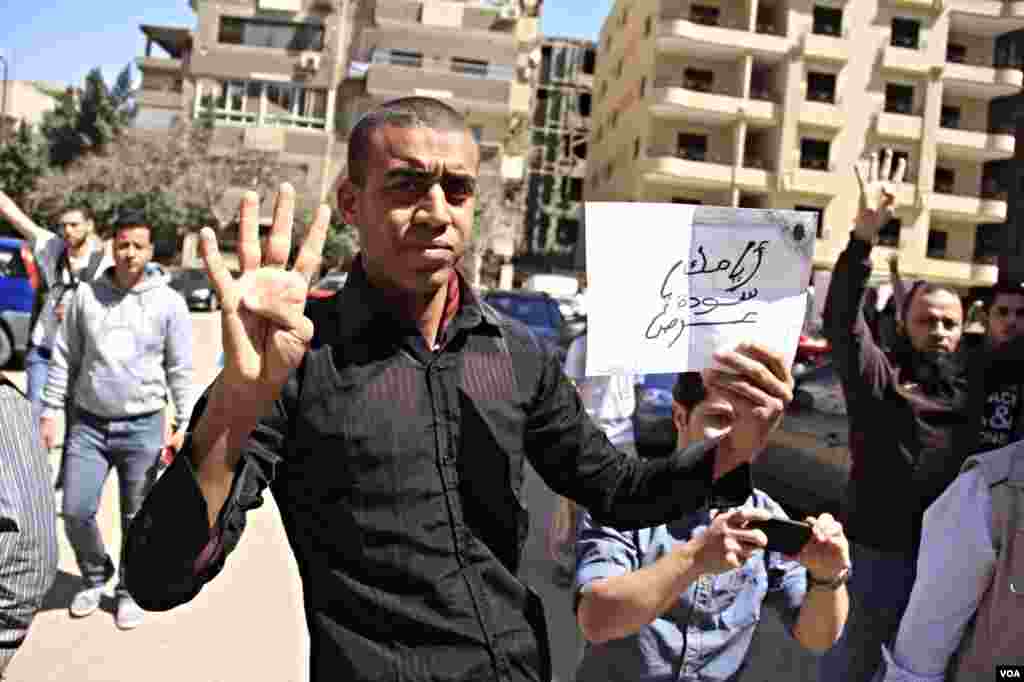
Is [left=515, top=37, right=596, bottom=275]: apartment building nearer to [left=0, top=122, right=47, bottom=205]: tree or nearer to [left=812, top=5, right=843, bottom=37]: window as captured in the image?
[left=812, top=5, right=843, bottom=37]: window

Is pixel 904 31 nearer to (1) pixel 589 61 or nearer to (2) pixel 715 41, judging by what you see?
(2) pixel 715 41

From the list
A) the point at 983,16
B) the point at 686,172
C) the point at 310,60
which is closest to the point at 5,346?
the point at 686,172

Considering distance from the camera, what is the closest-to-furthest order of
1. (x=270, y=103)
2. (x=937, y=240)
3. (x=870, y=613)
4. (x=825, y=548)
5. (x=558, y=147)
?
(x=825, y=548) → (x=870, y=613) → (x=937, y=240) → (x=270, y=103) → (x=558, y=147)

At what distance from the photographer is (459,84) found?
4438 cm

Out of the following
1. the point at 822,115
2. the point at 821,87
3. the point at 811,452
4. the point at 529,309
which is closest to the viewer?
the point at 811,452

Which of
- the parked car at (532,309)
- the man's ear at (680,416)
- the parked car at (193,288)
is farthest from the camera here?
the parked car at (193,288)

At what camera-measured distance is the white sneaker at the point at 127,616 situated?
16.3ft

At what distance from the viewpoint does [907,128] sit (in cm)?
4412

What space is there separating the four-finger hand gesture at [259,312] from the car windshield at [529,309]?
13.1 meters

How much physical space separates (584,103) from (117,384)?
66361 mm

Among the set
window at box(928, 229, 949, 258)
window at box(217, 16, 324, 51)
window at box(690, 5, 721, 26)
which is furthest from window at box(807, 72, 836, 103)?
window at box(217, 16, 324, 51)

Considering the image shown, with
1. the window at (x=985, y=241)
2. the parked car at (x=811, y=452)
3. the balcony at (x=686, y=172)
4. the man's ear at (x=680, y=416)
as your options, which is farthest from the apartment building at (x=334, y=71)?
the man's ear at (x=680, y=416)

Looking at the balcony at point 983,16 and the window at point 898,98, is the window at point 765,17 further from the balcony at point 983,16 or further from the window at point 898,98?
the balcony at point 983,16

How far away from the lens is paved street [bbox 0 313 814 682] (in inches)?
178
